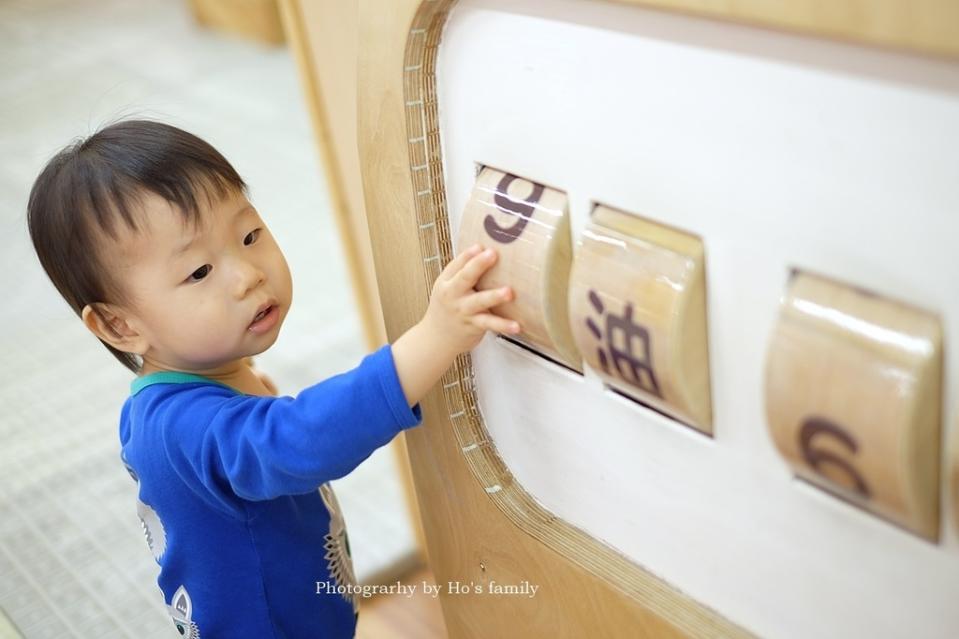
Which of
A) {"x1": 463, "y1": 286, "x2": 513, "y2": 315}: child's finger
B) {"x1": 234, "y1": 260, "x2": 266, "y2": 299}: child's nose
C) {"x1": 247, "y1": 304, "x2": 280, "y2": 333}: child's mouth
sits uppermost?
{"x1": 463, "y1": 286, "x2": 513, "y2": 315}: child's finger

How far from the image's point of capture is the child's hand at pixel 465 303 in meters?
0.49

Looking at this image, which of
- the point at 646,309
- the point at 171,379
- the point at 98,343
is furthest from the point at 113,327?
the point at 98,343

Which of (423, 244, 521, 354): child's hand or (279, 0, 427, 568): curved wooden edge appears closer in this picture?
(423, 244, 521, 354): child's hand

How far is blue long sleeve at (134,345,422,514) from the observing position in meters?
0.53

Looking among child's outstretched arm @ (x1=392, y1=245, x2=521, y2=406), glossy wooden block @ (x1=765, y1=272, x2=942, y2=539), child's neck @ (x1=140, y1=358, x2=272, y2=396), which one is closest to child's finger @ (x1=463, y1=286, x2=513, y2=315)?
child's outstretched arm @ (x1=392, y1=245, x2=521, y2=406)

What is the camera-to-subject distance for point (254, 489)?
562 mm

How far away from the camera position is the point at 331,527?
2.34 feet

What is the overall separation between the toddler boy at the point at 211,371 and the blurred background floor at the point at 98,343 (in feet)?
0.39

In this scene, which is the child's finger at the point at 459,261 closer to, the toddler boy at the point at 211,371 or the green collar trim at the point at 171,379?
the toddler boy at the point at 211,371

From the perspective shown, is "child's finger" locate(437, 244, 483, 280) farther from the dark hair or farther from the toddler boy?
the dark hair

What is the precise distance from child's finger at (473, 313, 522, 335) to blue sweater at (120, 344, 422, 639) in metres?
0.06

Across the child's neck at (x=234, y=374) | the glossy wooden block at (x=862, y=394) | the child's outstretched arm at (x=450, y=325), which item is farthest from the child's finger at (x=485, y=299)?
the child's neck at (x=234, y=374)

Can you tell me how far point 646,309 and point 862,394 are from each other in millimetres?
95

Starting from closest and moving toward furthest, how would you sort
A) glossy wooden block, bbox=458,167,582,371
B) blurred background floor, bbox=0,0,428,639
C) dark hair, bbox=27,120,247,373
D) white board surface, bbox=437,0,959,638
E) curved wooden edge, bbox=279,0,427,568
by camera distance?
white board surface, bbox=437,0,959,638 < glossy wooden block, bbox=458,167,582,371 < dark hair, bbox=27,120,247,373 < curved wooden edge, bbox=279,0,427,568 < blurred background floor, bbox=0,0,428,639
